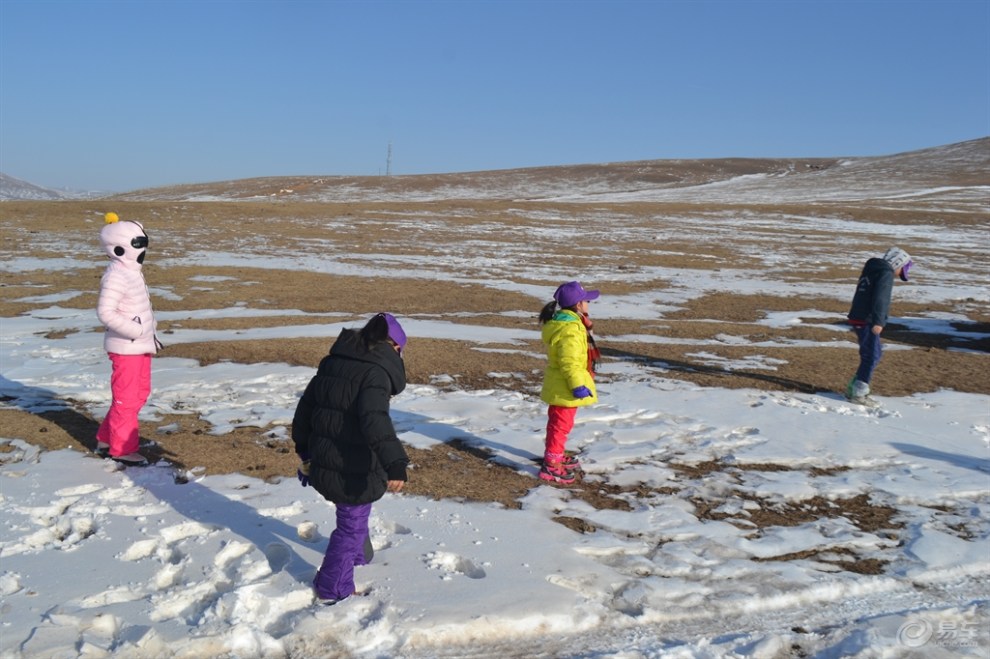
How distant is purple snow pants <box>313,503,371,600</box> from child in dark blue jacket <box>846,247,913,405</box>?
7.18 metres

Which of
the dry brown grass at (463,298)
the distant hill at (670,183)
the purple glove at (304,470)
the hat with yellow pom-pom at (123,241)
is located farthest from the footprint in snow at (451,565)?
the distant hill at (670,183)

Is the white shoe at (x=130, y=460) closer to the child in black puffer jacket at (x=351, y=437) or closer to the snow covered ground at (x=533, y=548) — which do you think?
the snow covered ground at (x=533, y=548)

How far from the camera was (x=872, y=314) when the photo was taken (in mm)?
9281

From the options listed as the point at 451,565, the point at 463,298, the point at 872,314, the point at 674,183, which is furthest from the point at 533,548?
the point at 674,183

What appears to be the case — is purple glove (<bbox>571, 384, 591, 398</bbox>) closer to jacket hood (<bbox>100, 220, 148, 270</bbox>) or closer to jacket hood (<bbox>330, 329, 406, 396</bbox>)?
jacket hood (<bbox>330, 329, 406, 396</bbox>)

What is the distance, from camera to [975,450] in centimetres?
767

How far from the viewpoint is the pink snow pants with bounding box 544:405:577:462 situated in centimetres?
645

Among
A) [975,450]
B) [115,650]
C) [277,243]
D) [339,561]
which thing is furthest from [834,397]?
[277,243]

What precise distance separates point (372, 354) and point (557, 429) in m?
2.65

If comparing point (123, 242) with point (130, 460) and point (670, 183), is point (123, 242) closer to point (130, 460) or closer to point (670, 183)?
point (130, 460)

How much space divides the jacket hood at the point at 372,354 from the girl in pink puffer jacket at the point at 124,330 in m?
2.79

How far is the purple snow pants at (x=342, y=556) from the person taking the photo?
4227 millimetres

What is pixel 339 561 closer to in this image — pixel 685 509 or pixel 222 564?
pixel 222 564

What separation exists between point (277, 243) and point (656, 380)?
70.4 feet
